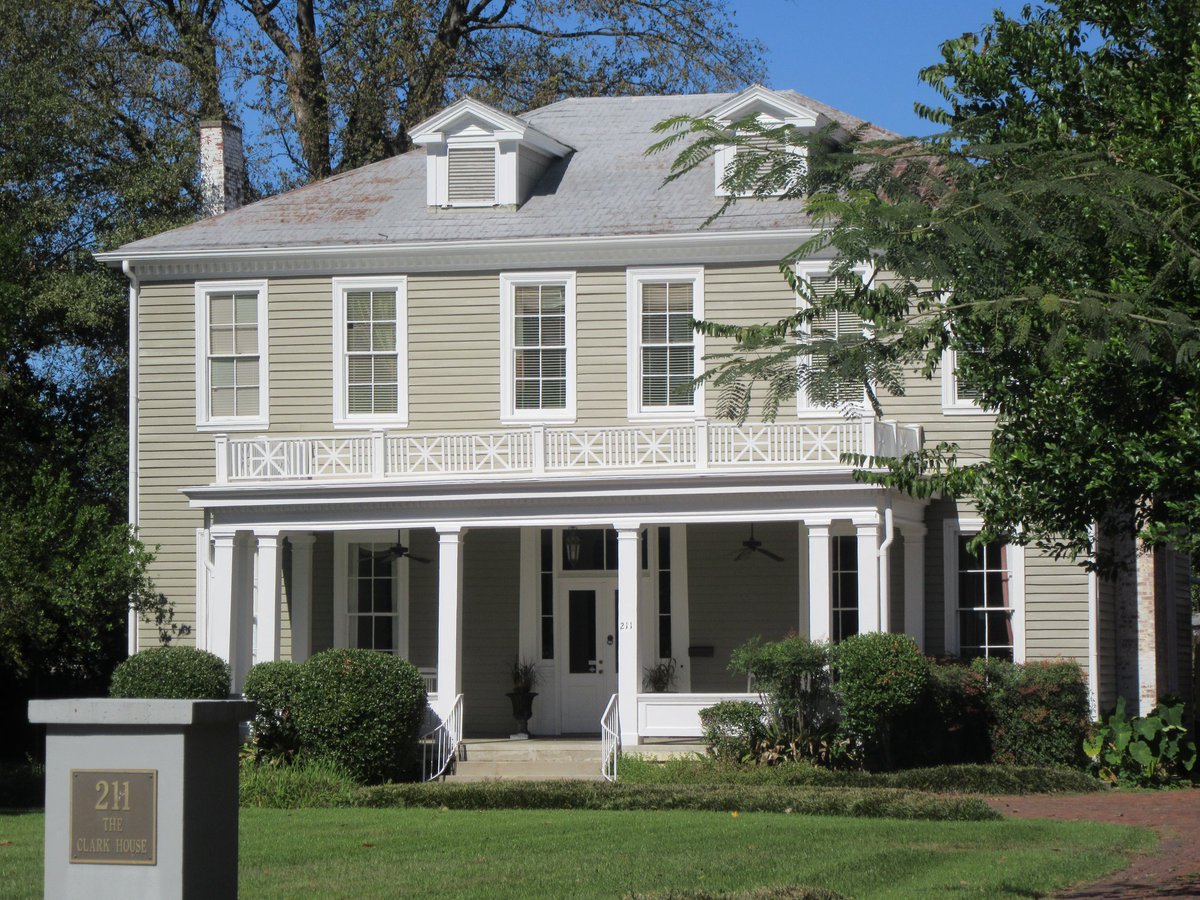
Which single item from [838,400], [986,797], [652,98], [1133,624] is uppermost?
[652,98]

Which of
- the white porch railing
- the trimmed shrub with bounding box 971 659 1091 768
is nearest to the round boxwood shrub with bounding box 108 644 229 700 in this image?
the white porch railing

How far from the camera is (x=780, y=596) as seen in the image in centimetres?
2417

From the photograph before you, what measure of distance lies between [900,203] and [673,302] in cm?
1521

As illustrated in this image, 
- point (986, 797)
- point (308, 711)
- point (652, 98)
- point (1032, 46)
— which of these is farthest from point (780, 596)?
point (1032, 46)

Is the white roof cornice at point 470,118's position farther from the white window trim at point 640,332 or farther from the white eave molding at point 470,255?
the white window trim at point 640,332

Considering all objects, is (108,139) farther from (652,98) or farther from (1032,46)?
(1032,46)

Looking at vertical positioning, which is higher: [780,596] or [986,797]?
[780,596]

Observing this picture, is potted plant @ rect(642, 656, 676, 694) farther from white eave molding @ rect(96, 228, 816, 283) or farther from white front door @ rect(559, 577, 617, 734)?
white eave molding @ rect(96, 228, 816, 283)

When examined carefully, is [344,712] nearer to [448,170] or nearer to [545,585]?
[545,585]

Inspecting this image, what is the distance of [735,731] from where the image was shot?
21000 millimetres

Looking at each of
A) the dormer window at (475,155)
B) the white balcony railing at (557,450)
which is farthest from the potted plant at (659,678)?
the dormer window at (475,155)

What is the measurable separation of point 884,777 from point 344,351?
9.82m

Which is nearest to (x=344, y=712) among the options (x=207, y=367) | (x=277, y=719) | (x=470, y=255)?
(x=277, y=719)

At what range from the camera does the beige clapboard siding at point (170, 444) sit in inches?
967
